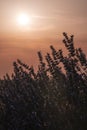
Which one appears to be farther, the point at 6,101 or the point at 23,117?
the point at 6,101

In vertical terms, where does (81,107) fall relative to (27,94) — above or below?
below

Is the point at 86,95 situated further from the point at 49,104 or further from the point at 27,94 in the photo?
the point at 27,94

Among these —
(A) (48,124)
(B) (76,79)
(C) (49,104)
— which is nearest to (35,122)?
(A) (48,124)

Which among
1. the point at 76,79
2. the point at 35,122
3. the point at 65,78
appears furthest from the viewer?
the point at 65,78

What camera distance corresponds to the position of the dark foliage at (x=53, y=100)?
6.43 m

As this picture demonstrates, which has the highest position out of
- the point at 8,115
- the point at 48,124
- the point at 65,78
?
the point at 65,78

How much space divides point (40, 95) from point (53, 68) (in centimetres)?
67

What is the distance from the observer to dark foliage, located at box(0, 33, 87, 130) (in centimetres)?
643

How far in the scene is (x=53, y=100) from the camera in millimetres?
7051

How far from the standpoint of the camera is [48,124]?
641cm

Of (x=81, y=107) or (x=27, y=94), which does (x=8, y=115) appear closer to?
(x=27, y=94)

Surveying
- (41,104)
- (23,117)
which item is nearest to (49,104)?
(41,104)

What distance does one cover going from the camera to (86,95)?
265 inches

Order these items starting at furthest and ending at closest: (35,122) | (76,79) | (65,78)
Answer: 1. (65,78)
2. (76,79)
3. (35,122)
